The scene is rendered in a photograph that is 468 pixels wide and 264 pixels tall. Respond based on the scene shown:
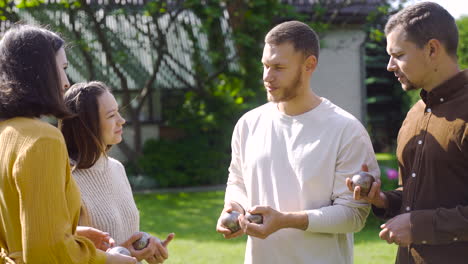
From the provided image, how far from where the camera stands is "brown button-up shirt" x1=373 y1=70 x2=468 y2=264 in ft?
10.7

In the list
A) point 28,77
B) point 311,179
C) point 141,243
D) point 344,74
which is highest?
point 28,77

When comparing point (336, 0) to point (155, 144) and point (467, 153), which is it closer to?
point (155, 144)

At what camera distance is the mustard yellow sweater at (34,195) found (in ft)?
8.48

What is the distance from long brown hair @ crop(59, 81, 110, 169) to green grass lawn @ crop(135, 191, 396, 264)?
4949 mm

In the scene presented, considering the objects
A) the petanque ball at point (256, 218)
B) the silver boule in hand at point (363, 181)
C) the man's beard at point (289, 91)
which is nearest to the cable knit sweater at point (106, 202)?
the petanque ball at point (256, 218)

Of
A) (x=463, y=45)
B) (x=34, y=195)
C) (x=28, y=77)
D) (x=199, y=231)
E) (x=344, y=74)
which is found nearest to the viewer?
(x=34, y=195)

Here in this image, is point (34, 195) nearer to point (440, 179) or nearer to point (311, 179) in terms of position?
point (311, 179)

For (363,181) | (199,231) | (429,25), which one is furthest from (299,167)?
(199,231)

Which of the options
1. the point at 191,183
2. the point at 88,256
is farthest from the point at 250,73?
the point at 88,256

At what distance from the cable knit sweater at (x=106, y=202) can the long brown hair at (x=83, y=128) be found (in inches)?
3.4

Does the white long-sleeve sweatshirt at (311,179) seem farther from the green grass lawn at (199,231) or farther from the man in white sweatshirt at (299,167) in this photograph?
the green grass lawn at (199,231)

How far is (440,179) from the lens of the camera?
3.39 metres

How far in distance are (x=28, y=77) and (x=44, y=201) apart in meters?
0.56

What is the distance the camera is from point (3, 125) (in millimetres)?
2750
